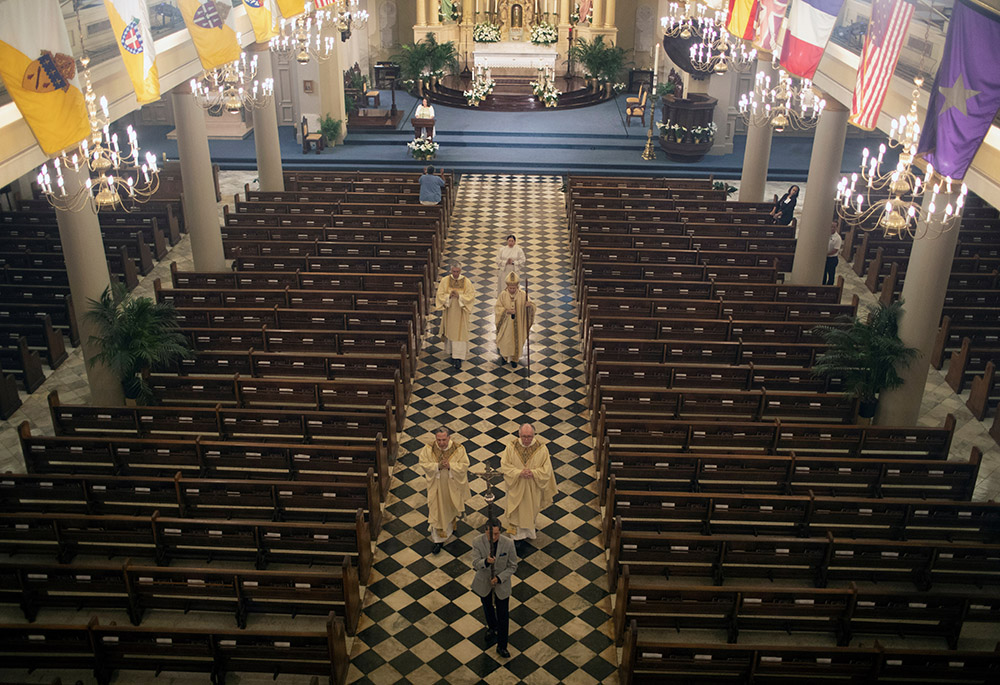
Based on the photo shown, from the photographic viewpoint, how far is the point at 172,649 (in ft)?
28.1

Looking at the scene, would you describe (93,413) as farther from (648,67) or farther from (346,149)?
(648,67)

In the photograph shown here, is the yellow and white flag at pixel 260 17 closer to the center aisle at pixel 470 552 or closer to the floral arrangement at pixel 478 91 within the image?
the center aisle at pixel 470 552

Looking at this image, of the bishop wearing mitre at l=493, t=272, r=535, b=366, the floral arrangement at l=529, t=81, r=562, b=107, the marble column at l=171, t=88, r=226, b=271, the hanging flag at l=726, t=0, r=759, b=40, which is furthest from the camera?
the floral arrangement at l=529, t=81, r=562, b=107

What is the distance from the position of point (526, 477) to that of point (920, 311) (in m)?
6.61

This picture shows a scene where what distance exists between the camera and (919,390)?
13273 millimetres

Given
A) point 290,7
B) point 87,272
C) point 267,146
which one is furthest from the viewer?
point 267,146

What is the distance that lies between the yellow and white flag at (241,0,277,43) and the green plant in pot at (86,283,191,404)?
6.03 meters

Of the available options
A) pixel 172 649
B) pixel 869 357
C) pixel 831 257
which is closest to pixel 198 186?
pixel 172 649

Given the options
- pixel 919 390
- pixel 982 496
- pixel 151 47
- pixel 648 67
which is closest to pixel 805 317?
pixel 919 390

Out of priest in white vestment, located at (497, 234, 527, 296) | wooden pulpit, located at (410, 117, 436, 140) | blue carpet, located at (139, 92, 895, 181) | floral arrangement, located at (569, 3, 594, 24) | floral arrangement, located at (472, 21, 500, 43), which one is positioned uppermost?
floral arrangement, located at (569, 3, 594, 24)

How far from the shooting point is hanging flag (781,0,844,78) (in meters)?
13.7

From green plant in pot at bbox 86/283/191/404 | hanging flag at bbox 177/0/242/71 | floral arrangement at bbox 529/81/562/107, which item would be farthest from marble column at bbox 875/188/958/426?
floral arrangement at bbox 529/81/562/107

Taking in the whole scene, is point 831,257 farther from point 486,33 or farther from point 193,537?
point 486,33

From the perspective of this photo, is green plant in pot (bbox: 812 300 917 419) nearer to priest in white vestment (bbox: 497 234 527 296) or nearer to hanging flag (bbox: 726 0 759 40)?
priest in white vestment (bbox: 497 234 527 296)
